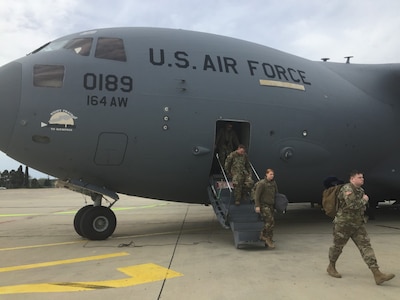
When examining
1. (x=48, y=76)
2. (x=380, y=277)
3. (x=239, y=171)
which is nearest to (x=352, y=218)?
(x=380, y=277)

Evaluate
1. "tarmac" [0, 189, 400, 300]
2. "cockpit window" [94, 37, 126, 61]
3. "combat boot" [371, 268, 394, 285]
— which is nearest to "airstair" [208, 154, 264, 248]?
"tarmac" [0, 189, 400, 300]

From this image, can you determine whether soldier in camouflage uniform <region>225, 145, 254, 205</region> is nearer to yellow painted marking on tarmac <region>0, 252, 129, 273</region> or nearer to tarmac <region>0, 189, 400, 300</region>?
tarmac <region>0, 189, 400, 300</region>

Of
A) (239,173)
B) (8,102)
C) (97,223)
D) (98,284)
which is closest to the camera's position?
(98,284)

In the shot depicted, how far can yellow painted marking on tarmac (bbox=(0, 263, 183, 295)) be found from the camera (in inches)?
213

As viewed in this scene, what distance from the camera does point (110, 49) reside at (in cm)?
912

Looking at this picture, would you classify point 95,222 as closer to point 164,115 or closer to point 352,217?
point 164,115

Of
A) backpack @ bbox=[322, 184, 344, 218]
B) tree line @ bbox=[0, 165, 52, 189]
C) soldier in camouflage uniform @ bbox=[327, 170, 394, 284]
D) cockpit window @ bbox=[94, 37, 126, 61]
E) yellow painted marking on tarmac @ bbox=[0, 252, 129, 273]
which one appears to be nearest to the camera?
soldier in camouflage uniform @ bbox=[327, 170, 394, 284]

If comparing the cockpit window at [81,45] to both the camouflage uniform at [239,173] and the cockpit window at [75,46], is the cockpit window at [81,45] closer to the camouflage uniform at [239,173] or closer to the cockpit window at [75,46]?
the cockpit window at [75,46]

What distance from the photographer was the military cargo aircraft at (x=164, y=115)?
8.42 metres

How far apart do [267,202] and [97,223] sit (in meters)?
3.97

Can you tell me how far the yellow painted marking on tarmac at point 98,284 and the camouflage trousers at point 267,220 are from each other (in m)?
2.81

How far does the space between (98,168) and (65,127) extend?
3.83 feet

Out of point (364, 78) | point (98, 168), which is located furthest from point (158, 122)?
point (364, 78)

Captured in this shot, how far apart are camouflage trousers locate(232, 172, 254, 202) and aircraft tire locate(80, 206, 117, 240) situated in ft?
9.92
